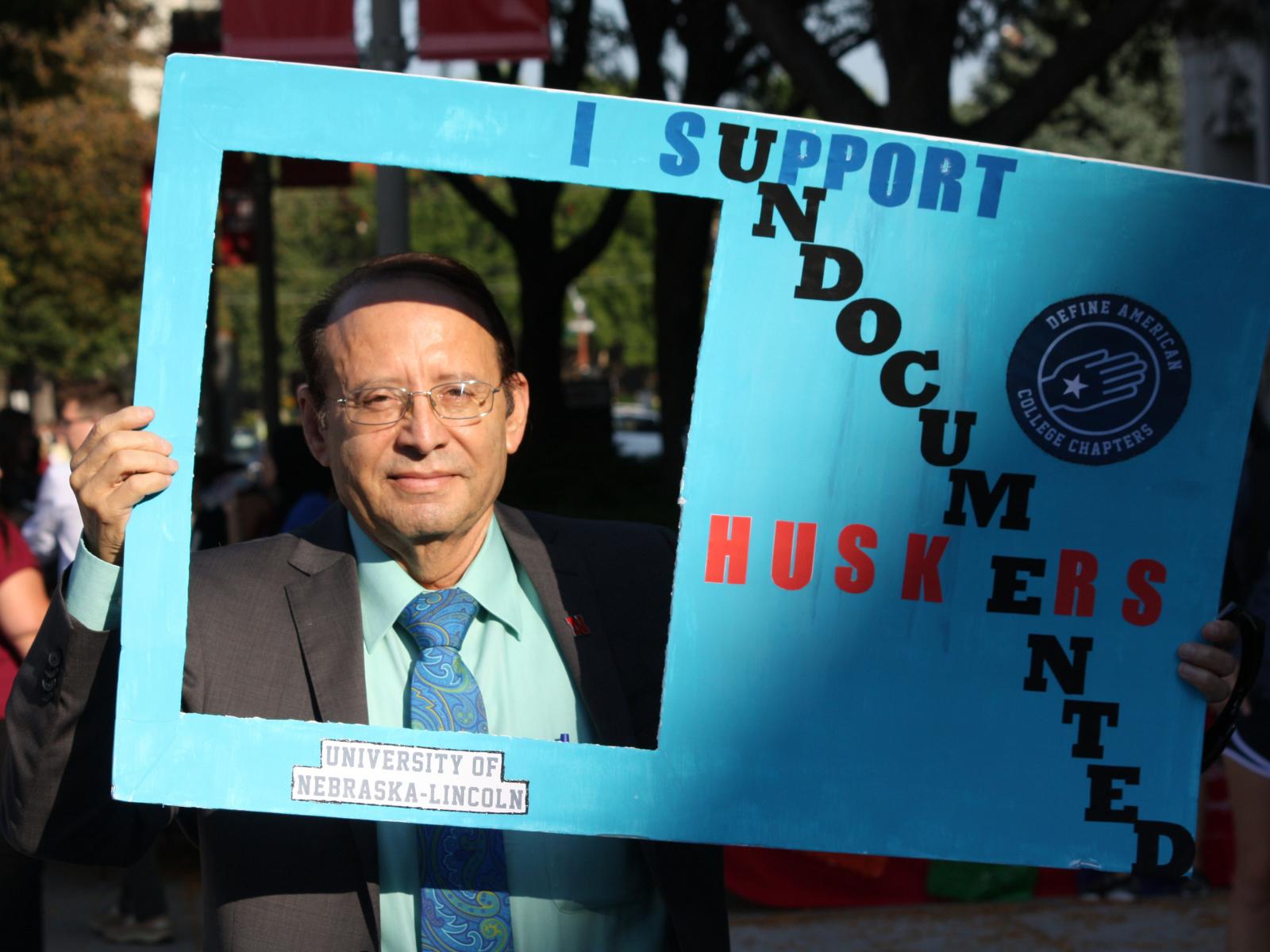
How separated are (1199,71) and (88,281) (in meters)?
23.0

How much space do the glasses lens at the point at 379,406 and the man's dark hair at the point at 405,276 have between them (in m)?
0.10

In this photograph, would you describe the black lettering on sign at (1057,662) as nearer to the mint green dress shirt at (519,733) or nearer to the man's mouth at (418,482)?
the mint green dress shirt at (519,733)

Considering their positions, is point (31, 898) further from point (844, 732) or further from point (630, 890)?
point (844, 732)

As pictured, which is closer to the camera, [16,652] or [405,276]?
[405,276]

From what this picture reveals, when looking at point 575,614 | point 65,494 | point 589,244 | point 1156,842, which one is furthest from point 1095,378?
point 589,244

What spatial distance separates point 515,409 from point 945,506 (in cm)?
66

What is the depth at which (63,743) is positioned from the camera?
6.84ft

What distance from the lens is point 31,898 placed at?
4.36 m

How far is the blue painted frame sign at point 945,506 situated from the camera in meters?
2.05

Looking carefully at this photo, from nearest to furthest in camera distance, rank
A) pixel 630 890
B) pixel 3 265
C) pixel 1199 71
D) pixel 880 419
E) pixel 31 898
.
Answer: pixel 880 419, pixel 630 890, pixel 31 898, pixel 1199 71, pixel 3 265

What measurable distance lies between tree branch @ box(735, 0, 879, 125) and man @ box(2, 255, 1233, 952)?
15.2ft

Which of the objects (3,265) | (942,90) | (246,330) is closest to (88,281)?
(3,265)

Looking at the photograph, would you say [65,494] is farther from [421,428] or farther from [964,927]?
[421,428]

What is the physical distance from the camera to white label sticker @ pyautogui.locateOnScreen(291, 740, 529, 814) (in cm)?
198
